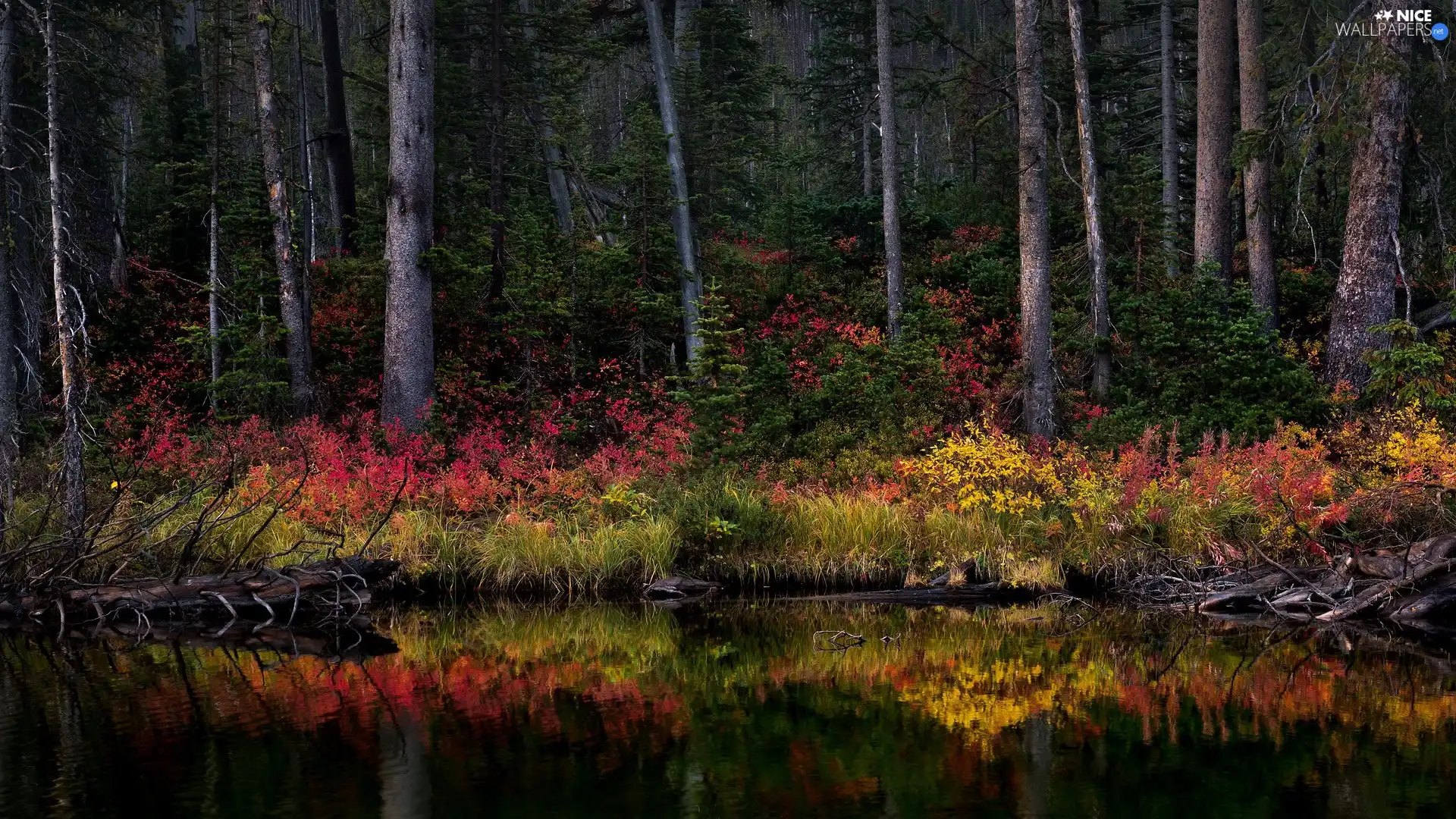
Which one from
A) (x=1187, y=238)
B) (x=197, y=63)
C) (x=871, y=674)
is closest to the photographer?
(x=871, y=674)

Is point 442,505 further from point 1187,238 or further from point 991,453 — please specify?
point 1187,238

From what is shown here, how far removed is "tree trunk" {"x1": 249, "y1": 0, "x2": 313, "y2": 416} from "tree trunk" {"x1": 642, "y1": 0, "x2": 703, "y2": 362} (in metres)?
6.81

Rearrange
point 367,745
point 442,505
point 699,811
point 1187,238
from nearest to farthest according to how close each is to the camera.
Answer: point 699,811
point 367,745
point 442,505
point 1187,238

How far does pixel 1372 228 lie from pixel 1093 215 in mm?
3889

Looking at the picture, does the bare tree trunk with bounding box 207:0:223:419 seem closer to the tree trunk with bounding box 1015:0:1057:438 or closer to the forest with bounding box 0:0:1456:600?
the forest with bounding box 0:0:1456:600

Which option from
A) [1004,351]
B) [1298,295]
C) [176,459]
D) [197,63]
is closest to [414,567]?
[176,459]

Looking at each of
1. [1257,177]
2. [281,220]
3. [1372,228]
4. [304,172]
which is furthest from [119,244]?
[1372,228]

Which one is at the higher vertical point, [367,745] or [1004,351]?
[1004,351]

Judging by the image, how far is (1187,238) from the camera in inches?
871

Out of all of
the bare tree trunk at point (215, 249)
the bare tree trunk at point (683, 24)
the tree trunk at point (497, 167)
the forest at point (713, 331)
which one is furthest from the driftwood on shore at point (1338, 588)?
the bare tree trunk at point (683, 24)

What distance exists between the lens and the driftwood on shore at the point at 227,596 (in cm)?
1140

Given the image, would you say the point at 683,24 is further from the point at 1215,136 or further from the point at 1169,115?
the point at 1215,136

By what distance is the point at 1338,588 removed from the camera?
1104 centimetres

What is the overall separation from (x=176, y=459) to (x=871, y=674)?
11054 mm
